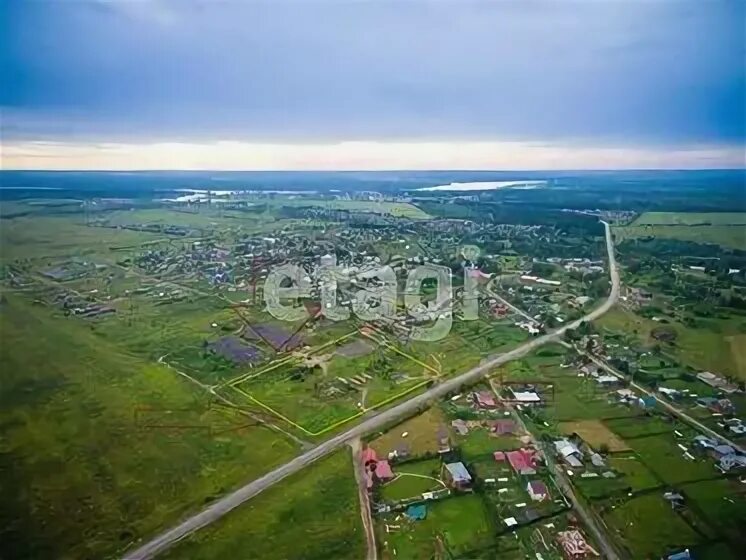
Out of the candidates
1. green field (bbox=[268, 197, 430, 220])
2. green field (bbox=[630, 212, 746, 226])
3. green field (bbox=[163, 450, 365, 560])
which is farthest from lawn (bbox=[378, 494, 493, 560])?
green field (bbox=[630, 212, 746, 226])

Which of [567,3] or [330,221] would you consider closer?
[567,3]

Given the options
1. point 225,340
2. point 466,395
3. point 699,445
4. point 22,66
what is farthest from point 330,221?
point 699,445

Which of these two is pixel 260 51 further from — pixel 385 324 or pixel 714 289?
pixel 714 289

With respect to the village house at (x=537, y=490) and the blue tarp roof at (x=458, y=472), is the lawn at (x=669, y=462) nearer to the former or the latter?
the village house at (x=537, y=490)

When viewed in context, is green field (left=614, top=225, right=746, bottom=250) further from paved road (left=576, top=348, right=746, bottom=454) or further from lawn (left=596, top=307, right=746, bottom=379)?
paved road (left=576, top=348, right=746, bottom=454)

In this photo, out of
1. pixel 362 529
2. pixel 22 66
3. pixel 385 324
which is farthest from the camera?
pixel 385 324

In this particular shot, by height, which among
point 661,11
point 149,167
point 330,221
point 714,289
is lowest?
point 714,289

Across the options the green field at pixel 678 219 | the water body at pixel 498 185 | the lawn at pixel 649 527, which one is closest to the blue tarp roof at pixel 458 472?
the lawn at pixel 649 527
